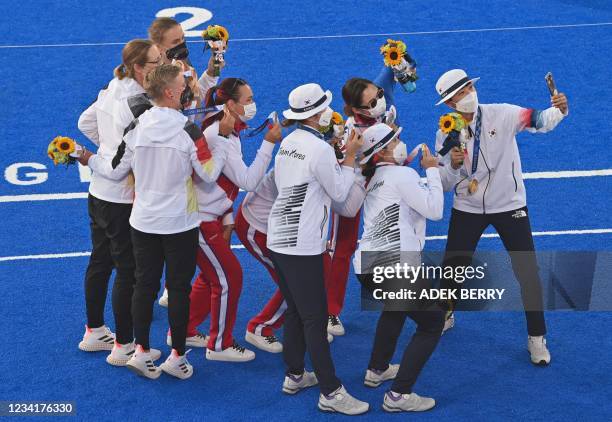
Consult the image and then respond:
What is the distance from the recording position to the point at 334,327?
330 inches

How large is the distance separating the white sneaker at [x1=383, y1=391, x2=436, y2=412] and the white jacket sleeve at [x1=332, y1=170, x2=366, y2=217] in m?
1.27

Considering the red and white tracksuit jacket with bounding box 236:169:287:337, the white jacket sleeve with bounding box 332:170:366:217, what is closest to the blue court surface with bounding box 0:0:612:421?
the red and white tracksuit jacket with bounding box 236:169:287:337

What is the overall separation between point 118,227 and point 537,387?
316 cm

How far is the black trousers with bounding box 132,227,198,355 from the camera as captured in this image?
7.28m

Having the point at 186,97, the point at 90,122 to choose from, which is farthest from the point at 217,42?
the point at 90,122

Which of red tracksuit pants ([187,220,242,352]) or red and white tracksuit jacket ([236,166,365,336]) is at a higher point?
red and white tracksuit jacket ([236,166,365,336])

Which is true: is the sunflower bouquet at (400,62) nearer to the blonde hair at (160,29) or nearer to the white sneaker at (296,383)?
the blonde hair at (160,29)

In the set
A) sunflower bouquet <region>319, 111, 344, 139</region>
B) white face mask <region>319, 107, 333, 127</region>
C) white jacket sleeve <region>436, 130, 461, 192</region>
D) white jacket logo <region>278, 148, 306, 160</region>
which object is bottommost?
white jacket sleeve <region>436, 130, 461, 192</region>

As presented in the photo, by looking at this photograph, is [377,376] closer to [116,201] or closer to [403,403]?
[403,403]

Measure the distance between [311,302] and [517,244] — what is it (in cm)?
172

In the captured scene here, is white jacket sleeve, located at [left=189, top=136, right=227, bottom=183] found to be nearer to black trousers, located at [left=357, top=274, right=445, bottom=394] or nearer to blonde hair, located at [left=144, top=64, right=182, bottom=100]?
blonde hair, located at [left=144, top=64, right=182, bottom=100]

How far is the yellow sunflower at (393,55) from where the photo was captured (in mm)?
8602

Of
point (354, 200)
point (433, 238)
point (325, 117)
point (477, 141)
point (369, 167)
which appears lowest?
Answer: point (433, 238)

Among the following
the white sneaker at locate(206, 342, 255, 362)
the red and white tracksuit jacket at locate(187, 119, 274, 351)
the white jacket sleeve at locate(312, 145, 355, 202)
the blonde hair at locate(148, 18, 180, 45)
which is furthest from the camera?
the blonde hair at locate(148, 18, 180, 45)
